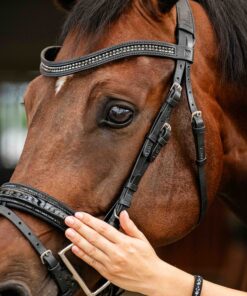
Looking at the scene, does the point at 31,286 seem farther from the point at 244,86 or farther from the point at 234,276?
the point at 234,276

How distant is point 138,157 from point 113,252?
0.29m

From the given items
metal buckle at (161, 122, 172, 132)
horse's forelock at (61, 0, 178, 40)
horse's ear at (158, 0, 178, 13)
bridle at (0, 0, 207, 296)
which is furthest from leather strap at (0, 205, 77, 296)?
horse's ear at (158, 0, 178, 13)

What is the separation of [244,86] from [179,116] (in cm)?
30

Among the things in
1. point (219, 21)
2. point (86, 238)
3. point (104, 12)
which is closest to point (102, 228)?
point (86, 238)

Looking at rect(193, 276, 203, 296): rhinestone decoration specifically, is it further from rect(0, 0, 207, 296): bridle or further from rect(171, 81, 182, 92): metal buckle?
rect(171, 81, 182, 92): metal buckle

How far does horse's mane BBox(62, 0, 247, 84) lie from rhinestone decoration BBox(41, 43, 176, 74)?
0.09m

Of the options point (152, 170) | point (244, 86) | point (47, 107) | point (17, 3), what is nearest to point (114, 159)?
point (152, 170)

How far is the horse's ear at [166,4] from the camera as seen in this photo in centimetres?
183

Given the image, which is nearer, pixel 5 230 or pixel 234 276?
pixel 5 230

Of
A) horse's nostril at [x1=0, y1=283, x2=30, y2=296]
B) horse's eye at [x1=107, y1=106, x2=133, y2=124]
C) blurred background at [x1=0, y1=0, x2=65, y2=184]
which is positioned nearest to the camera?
horse's nostril at [x1=0, y1=283, x2=30, y2=296]

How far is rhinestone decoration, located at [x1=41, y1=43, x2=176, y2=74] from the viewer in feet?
5.78

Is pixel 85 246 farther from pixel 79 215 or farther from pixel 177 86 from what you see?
pixel 177 86

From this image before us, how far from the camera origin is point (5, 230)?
5.35 feet

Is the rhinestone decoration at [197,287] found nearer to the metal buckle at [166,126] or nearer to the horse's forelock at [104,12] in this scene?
the metal buckle at [166,126]
